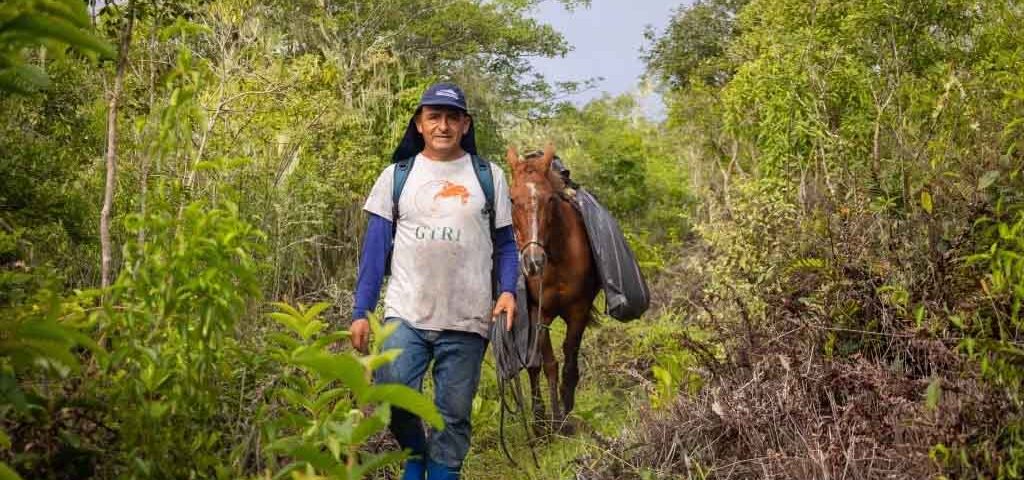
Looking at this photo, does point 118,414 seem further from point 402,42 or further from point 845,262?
point 402,42

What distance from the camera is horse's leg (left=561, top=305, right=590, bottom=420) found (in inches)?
323

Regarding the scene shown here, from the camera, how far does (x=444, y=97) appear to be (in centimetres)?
479

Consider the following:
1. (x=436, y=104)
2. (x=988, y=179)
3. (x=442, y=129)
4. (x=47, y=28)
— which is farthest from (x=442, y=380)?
(x=47, y=28)

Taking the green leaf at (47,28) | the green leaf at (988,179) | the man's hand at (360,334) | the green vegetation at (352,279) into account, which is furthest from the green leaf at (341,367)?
the green leaf at (988,179)

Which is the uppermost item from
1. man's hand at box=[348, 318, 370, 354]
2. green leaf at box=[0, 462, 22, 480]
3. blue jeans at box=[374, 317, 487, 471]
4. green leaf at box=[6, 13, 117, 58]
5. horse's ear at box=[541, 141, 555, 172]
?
green leaf at box=[6, 13, 117, 58]

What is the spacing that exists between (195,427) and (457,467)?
2350 mm

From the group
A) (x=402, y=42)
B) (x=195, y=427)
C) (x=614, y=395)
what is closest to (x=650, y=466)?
(x=195, y=427)

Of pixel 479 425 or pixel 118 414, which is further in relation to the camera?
pixel 479 425

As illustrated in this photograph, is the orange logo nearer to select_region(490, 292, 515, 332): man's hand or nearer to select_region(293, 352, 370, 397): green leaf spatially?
select_region(490, 292, 515, 332): man's hand

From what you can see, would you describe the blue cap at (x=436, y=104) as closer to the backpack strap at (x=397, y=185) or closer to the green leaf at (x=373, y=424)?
the backpack strap at (x=397, y=185)

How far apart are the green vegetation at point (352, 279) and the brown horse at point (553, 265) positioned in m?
0.41

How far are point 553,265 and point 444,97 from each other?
3.65 metres

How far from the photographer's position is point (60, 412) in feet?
7.89

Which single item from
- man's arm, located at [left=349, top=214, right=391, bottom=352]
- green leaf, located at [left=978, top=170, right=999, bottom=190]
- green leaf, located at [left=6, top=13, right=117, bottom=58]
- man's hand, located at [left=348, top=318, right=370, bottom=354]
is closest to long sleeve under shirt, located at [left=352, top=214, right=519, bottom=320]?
man's arm, located at [left=349, top=214, right=391, bottom=352]
